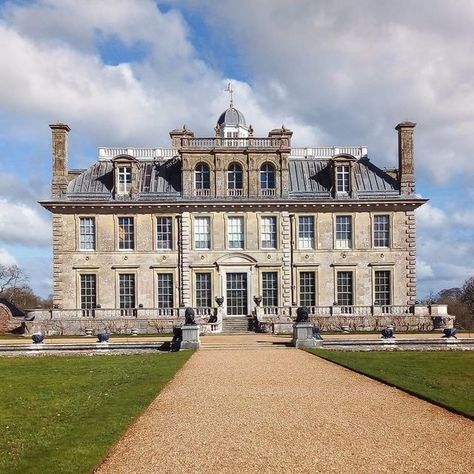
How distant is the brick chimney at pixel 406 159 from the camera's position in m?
37.8

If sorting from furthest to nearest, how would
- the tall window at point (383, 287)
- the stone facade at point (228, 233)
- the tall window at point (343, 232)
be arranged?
the tall window at point (343, 232)
the tall window at point (383, 287)
the stone facade at point (228, 233)

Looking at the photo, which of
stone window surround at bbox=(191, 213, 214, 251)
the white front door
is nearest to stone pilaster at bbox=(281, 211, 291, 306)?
the white front door

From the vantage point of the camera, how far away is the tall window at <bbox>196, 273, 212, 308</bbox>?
36906mm

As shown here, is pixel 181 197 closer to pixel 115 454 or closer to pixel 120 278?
pixel 120 278

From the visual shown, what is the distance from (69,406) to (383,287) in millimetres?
28066

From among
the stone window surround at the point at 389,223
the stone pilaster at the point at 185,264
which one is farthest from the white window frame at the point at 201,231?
the stone window surround at the point at 389,223

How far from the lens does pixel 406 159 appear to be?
37.9 metres

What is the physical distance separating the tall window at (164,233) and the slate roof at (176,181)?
1375mm

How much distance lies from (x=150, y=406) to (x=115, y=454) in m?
3.39

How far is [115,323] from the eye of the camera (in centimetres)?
3384

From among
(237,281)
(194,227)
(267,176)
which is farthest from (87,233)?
(267,176)

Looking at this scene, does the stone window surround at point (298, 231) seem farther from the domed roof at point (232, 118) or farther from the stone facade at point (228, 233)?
the domed roof at point (232, 118)

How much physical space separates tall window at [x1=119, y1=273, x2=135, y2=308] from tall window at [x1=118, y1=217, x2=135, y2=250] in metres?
1.64

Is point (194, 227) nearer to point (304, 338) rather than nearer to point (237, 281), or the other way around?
point (237, 281)
